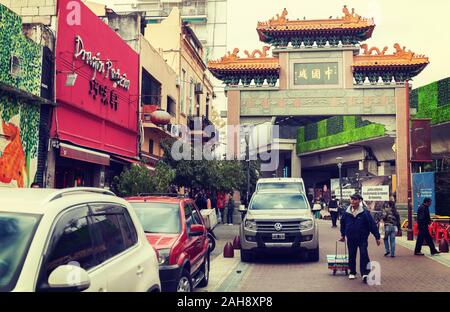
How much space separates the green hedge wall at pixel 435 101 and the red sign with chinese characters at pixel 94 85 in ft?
51.0

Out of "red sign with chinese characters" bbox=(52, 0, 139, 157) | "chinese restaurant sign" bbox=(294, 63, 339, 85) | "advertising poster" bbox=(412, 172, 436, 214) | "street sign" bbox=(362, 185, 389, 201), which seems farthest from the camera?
"chinese restaurant sign" bbox=(294, 63, 339, 85)

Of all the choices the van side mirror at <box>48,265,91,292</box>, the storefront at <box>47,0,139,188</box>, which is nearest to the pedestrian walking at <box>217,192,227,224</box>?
the storefront at <box>47,0,139,188</box>

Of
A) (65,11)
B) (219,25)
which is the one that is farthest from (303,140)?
(65,11)

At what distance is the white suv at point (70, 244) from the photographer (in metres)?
3.31

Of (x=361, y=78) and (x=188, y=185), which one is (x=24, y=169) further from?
(x=361, y=78)

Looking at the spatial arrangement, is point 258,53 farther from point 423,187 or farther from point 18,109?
point 18,109

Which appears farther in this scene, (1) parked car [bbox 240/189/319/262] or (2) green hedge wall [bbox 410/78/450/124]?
(2) green hedge wall [bbox 410/78/450/124]

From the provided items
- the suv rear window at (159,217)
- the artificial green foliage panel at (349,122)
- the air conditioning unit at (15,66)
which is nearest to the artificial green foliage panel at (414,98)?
the artificial green foliage panel at (349,122)

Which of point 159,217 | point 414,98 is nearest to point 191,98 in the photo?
point 414,98

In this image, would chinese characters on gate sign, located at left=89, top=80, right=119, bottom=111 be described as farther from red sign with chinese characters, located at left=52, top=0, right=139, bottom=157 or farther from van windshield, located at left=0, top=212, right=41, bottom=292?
van windshield, located at left=0, top=212, right=41, bottom=292

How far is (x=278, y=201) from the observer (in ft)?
46.6

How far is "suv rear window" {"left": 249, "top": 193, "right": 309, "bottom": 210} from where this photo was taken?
14.0 m

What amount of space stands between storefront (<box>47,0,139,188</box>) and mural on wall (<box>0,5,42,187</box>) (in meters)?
1.16

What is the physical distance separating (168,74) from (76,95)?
1373cm
